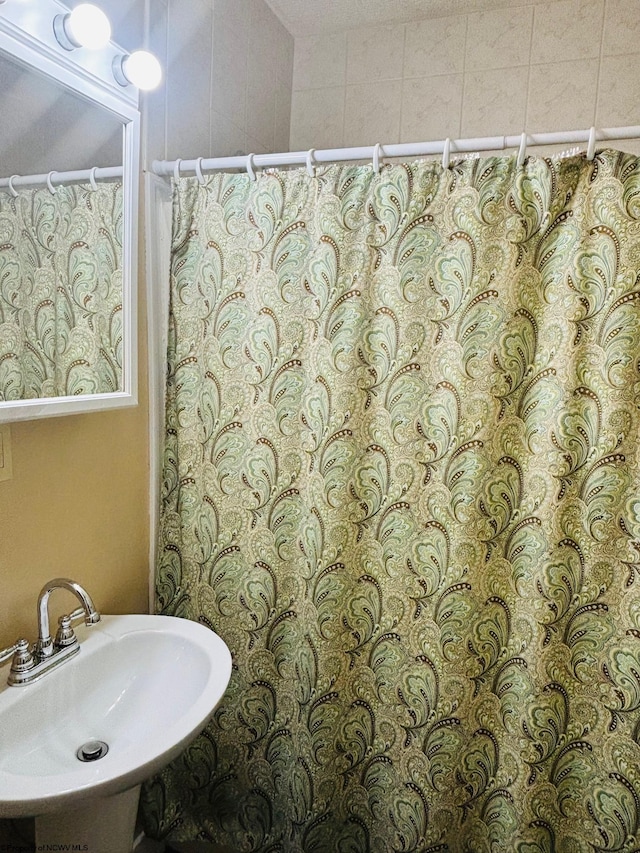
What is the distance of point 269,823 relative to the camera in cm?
153

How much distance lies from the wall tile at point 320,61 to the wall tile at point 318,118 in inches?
1.1

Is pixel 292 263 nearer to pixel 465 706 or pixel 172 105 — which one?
pixel 172 105

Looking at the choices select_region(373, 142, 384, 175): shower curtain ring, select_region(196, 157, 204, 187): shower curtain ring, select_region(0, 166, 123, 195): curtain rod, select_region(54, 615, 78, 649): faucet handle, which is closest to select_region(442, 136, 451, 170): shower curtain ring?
select_region(373, 142, 384, 175): shower curtain ring

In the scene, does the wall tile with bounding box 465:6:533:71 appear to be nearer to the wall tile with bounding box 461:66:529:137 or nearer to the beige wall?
the wall tile with bounding box 461:66:529:137

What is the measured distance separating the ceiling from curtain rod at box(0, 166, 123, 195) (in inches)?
46.6

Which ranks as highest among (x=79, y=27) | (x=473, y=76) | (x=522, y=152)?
(x=473, y=76)

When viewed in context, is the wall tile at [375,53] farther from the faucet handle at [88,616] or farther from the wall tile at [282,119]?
the faucet handle at [88,616]

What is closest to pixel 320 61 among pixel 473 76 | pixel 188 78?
pixel 473 76

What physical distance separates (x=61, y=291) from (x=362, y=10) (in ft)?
5.14

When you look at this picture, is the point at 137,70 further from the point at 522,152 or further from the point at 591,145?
the point at 591,145

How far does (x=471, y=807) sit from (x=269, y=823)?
555mm

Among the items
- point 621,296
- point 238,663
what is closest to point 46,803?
point 238,663

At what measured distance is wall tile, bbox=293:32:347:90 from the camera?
207 cm

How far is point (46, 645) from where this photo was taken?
43.4 inches
